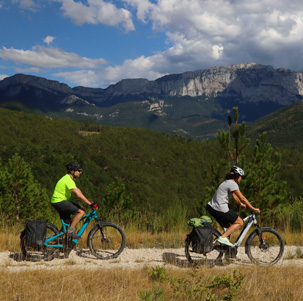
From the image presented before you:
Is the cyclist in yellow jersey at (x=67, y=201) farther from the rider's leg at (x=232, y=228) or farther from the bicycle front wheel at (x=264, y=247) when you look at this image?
the bicycle front wheel at (x=264, y=247)

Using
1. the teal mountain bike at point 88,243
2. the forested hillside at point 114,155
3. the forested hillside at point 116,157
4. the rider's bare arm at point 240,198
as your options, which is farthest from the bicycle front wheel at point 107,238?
the forested hillside at point 114,155

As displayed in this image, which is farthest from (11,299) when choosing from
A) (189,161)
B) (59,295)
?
(189,161)

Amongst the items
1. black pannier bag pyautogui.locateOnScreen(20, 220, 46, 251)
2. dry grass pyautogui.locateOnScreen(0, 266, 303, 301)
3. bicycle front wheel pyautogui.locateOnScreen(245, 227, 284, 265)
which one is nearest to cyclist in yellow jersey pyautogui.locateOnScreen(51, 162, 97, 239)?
black pannier bag pyautogui.locateOnScreen(20, 220, 46, 251)

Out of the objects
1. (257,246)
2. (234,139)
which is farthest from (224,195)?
(234,139)

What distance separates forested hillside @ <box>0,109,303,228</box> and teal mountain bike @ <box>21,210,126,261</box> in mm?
61729

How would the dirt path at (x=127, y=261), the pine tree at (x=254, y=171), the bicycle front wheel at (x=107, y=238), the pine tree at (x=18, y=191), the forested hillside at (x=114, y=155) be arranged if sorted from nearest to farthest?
the dirt path at (x=127, y=261)
the bicycle front wheel at (x=107, y=238)
the pine tree at (x=254, y=171)
the pine tree at (x=18, y=191)
the forested hillside at (x=114, y=155)

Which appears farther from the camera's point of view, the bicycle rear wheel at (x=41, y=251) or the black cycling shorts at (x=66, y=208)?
the black cycling shorts at (x=66, y=208)

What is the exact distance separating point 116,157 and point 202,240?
124124mm

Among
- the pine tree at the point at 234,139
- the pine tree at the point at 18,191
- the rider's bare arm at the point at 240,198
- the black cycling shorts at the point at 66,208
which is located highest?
the pine tree at the point at 234,139

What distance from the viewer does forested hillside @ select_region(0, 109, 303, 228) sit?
270 ft

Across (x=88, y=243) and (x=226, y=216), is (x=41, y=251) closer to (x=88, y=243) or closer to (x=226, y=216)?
(x=88, y=243)

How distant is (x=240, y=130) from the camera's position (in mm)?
11969

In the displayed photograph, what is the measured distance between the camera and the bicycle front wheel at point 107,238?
6035 millimetres

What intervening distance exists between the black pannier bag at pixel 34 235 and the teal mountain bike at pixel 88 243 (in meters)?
0.12
